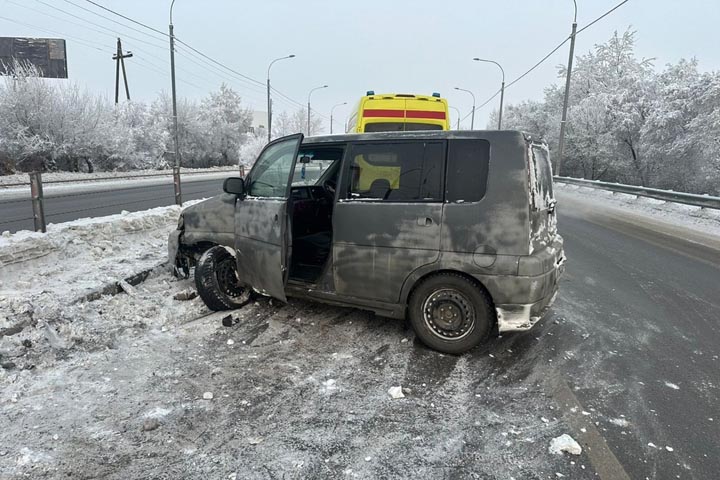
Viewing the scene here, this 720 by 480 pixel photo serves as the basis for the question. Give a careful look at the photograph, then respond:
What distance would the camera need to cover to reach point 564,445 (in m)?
2.69

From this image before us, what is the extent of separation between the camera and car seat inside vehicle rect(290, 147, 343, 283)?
16.5ft

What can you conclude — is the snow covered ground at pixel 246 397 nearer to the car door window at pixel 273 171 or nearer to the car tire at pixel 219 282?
the car tire at pixel 219 282

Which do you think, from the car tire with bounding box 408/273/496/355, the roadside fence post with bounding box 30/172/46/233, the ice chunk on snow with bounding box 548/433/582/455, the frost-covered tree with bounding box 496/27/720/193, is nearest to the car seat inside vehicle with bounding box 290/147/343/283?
the car tire with bounding box 408/273/496/355

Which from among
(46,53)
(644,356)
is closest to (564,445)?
(644,356)

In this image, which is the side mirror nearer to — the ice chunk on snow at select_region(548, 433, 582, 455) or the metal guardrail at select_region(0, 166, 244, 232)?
the metal guardrail at select_region(0, 166, 244, 232)

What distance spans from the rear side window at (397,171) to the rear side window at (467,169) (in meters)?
0.09

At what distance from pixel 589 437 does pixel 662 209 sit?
14865mm

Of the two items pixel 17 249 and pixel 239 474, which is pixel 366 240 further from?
pixel 17 249

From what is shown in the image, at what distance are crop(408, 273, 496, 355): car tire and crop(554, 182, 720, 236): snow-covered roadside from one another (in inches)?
404

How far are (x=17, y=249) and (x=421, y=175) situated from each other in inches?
206

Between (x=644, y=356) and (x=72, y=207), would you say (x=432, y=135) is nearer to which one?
(x=644, y=356)

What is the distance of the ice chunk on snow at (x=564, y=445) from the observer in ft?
8.68

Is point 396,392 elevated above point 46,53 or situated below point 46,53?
below

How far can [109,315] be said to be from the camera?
4586 mm
